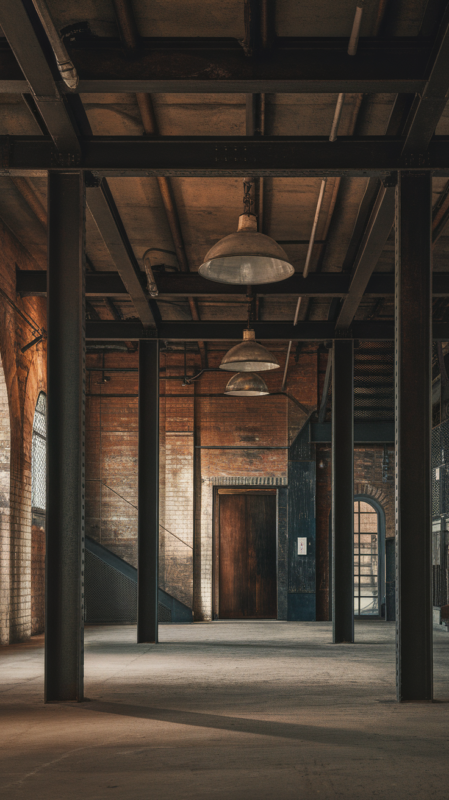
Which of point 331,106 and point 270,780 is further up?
point 331,106

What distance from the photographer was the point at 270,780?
13.7 feet

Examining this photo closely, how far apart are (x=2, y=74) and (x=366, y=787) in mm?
5446

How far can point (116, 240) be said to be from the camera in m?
9.07

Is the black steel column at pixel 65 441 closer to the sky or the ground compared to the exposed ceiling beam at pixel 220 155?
closer to the ground

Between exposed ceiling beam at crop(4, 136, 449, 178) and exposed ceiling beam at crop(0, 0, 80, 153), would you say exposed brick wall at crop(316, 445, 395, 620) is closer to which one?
exposed ceiling beam at crop(4, 136, 449, 178)

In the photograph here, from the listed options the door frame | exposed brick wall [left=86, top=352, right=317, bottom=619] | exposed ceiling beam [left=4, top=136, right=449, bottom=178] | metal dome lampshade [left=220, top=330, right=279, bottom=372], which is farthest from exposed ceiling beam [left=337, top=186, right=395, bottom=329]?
the door frame

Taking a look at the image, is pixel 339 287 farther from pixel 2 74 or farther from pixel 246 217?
pixel 2 74

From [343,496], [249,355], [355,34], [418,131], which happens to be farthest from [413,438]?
[343,496]

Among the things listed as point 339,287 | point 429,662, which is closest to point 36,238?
point 339,287

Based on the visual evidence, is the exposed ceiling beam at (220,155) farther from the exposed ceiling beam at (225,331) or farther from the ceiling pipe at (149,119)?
the exposed ceiling beam at (225,331)

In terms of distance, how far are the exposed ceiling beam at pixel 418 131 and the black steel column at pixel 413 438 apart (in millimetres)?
225

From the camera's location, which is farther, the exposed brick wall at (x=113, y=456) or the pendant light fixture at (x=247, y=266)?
the exposed brick wall at (x=113, y=456)

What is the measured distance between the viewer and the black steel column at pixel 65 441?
6.63 meters

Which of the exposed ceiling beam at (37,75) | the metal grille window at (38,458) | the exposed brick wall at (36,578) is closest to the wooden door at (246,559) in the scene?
the metal grille window at (38,458)
